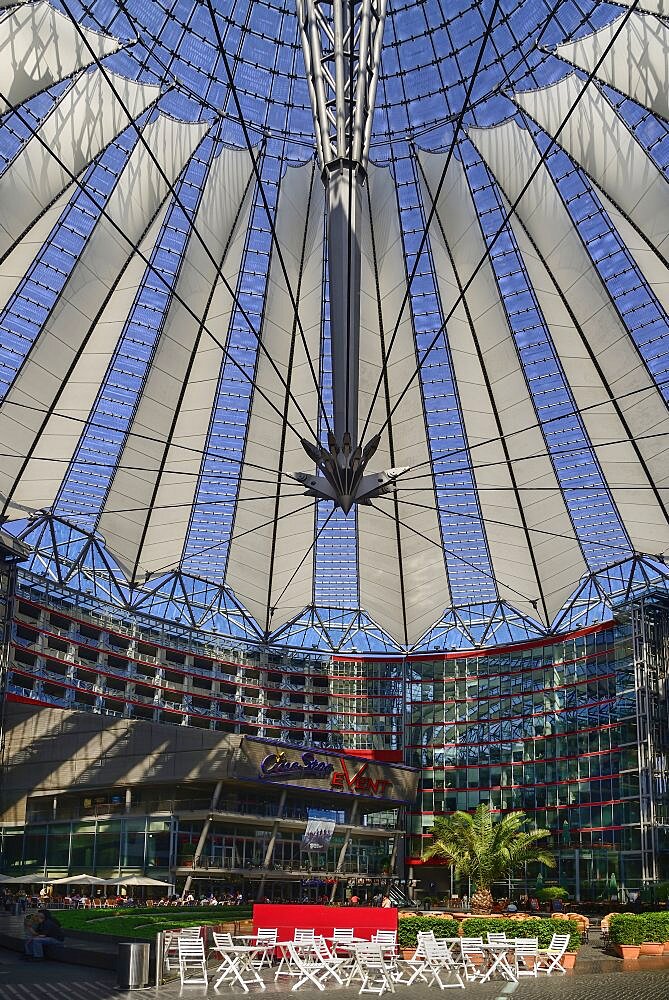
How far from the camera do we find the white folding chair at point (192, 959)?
2480cm

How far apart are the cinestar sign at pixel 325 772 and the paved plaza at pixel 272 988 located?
34.8 meters

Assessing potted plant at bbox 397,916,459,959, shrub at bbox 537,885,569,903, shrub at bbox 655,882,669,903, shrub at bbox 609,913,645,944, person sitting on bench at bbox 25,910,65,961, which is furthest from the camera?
shrub at bbox 537,885,569,903

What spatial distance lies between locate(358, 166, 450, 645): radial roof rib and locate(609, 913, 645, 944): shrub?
2085cm

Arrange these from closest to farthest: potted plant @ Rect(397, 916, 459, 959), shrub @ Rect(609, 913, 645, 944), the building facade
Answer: potted plant @ Rect(397, 916, 459, 959) → shrub @ Rect(609, 913, 645, 944) → the building facade

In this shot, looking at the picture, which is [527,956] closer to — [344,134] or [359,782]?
[344,134]

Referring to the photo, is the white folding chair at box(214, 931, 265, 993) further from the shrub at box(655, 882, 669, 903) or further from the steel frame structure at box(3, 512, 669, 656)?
the steel frame structure at box(3, 512, 669, 656)

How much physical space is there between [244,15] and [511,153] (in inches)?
479

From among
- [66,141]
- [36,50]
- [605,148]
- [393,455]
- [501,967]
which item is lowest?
[501,967]

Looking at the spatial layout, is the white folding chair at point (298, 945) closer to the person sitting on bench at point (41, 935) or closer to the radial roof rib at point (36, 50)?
the person sitting on bench at point (41, 935)

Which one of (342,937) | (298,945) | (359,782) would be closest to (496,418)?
(342,937)

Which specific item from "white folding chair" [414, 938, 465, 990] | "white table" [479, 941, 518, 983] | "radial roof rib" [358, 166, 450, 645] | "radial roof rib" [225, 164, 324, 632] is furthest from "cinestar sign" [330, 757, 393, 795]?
"white folding chair" [414, 938, 465, 990]

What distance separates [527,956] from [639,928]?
5.73 m

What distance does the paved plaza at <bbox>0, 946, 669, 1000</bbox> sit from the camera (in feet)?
74.9

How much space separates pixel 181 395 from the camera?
175 ft
